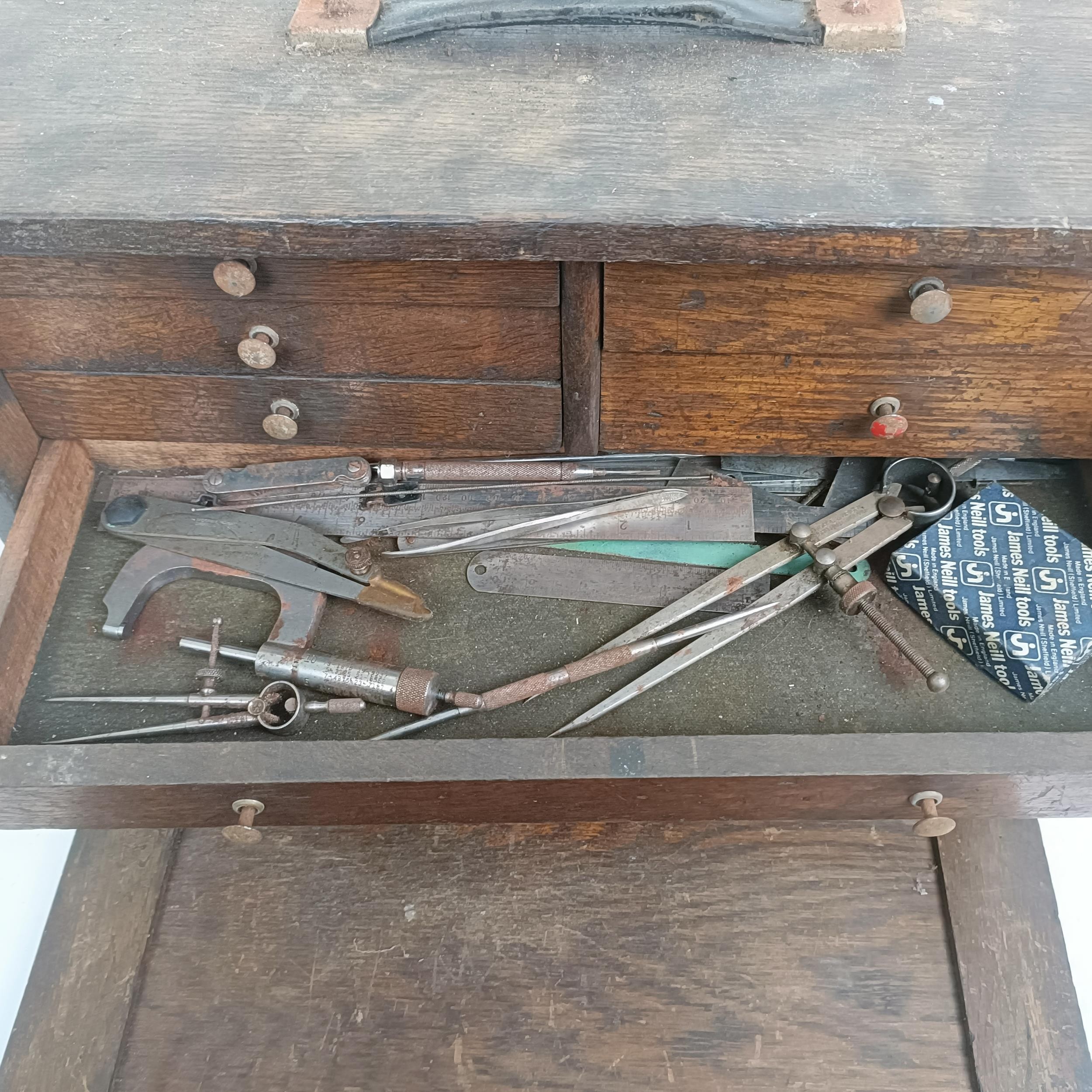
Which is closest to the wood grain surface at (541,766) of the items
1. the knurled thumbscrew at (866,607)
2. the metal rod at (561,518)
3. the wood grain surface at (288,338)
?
the knurled thumbscrew at (866,607)

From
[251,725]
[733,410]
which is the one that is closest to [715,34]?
[733,410]

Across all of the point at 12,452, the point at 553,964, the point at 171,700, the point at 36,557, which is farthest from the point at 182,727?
the point at 553,964

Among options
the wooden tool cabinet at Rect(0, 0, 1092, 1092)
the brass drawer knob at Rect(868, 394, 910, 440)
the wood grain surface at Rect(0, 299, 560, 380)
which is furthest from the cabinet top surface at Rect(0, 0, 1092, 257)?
the brass drawer knob at Rect(868, 394, 910, 440)

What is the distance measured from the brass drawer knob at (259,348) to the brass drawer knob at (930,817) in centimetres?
74

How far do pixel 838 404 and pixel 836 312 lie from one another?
0.42 feet

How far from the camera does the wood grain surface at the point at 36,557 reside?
3.44 ft

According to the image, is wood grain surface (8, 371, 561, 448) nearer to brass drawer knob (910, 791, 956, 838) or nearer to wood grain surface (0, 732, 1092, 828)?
wood grain surface (0, 732, 1092, 828)

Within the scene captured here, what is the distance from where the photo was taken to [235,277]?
92 cm

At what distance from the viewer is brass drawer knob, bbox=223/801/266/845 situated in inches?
38.2

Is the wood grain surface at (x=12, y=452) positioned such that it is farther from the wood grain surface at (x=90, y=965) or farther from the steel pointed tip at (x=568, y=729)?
the steel pointed tip at (x=568, y=729)

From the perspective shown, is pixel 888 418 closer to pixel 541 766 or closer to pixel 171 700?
pixel 541 766

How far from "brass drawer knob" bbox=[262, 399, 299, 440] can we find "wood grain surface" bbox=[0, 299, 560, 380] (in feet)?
0.12

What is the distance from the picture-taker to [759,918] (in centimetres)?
123

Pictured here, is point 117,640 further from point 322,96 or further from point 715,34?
point 715,34
